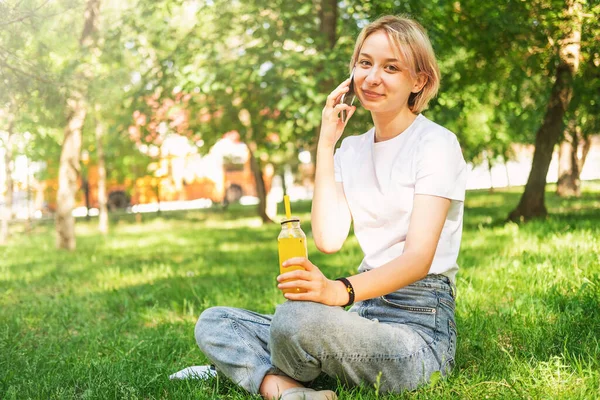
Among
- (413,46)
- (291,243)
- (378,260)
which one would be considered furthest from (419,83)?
(291,243)

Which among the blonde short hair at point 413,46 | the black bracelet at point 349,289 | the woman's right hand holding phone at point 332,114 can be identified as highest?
the blonde short hair at point 413,46

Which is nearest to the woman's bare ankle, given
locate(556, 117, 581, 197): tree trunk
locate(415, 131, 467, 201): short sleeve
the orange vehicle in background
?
locate(415, 131, 467, 201): short sleeve

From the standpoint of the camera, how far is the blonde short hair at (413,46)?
8.78 ft

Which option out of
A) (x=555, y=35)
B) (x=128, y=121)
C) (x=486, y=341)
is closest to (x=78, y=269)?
(x=128, y=121)

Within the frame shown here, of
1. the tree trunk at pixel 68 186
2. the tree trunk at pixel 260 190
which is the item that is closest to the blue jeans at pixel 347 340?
the tree trunk at pixel 68 186

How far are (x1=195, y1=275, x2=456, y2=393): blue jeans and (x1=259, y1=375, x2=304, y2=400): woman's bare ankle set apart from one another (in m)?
0.02

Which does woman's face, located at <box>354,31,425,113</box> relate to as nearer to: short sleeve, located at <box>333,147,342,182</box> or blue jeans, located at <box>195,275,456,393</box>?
short sleeve, located at <box>333,147,342,182</box>

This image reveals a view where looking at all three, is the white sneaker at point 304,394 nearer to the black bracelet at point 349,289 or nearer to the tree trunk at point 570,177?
the black bracelet at point 349,289

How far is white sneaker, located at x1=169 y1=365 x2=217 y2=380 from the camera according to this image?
3078 mm

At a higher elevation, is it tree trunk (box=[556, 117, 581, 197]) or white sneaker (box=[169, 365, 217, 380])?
tree trunk (box=[556, 117, 581, 197])

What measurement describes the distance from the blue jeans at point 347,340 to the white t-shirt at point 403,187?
167 mm

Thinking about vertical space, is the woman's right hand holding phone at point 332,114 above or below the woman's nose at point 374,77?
below

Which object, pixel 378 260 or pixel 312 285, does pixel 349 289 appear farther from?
pixel 378 260

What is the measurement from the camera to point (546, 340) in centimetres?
321
